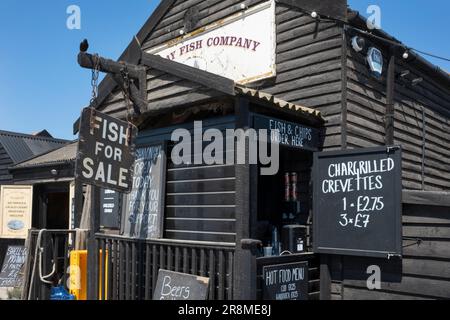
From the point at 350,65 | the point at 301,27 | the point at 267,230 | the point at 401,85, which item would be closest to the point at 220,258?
the point at 267,230

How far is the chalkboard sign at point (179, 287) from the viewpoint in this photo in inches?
204

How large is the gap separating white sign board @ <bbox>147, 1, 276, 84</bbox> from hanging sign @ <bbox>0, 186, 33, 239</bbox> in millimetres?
6577

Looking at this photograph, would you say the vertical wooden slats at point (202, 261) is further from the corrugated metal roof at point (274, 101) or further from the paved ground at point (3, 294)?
the paved ground at point (3, 294)

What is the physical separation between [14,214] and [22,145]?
17.2 ft

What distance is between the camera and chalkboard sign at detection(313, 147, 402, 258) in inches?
206

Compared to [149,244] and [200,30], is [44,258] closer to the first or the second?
[149,244]

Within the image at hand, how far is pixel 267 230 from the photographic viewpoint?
21.7ft

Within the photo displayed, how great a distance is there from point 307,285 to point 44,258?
13.2 feet

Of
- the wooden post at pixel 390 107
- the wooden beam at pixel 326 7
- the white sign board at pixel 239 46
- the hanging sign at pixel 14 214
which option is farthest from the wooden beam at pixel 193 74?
the hanging sign at pixel 14 214

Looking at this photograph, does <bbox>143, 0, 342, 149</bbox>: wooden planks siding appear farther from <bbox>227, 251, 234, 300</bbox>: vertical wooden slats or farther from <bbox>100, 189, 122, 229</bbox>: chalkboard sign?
<bbox>100, 189, 122, 229</bbox>: chalkboard sign

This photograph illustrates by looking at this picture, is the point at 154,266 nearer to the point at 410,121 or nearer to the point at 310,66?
the point at 310,66

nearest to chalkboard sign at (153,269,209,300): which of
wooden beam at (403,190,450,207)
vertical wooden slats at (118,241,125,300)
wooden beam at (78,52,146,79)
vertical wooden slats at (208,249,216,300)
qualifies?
vertical wooden slats at (208,249,216,300)

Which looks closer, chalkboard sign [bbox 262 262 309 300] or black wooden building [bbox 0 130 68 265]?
chalkboard sign [bbox 262 262 309 300]

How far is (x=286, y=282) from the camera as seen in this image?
5430 millimetres
